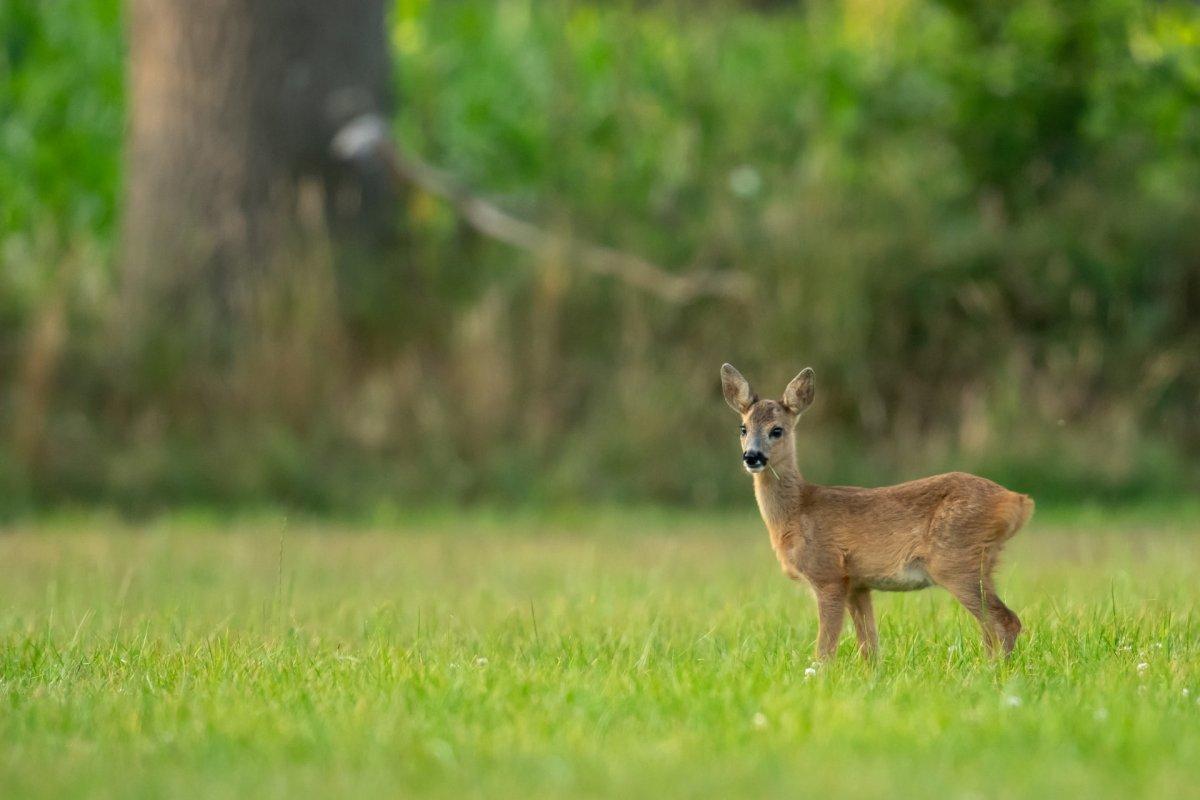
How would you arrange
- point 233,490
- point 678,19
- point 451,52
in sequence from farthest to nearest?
point 451,52 < point 678,19 < point 233,490

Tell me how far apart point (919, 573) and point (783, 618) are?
108 centimetres

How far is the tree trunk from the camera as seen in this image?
13.4 m

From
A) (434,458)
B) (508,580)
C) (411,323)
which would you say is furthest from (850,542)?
(411,323)

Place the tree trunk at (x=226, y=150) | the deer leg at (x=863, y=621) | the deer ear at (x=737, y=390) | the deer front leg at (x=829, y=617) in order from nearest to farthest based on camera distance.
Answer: the deer front leg at (x=829, y=617) → the deer leg at (x=863, y=621) → the deer ear at (x=737, y=390) → the tree trunk at (x=226, y=150)

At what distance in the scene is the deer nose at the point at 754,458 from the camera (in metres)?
6.60

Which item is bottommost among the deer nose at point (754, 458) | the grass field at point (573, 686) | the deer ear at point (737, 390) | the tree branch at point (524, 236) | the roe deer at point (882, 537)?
the grass field at point (573, 686)

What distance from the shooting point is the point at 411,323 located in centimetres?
1377

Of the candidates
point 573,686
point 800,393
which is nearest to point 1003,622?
point 800,393

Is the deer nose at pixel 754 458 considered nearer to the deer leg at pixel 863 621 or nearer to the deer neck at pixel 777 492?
the deer neck at pixel 777 492

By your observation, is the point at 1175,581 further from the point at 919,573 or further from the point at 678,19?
the point at 678,19

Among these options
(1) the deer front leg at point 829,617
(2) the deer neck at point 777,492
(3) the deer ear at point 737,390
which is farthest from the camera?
(3) the deer ear at point 737,390

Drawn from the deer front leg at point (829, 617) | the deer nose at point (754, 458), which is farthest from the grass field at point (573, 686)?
the deer nose at point (754, 458)

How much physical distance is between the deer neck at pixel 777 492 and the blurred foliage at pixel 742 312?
5.55 m

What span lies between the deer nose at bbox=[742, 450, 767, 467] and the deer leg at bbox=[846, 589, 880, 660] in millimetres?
553
